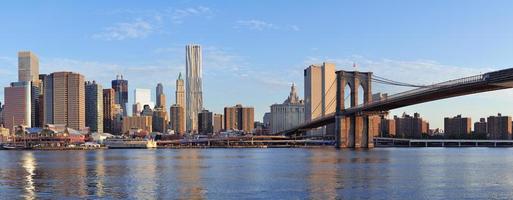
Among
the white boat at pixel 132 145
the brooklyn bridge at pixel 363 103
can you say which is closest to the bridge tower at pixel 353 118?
the brooklyn bridge at pixel 363 103

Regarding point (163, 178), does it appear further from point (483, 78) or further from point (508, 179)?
point (483, 78)

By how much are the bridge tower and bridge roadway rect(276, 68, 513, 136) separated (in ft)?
9.00

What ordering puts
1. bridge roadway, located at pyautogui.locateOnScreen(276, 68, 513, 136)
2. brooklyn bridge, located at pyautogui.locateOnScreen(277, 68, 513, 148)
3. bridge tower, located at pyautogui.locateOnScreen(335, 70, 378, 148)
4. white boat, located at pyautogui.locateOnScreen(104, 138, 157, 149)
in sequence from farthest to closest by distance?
white boat, located at pyautogui.locateOnScreen(104, 138, 157, 149)
bridge tower, located at pyautogui.locateOnScreen(335, 70, 378, 148)
brooklyn bridge, located at pyautogui.locateOnScreen(277, 68, 513, 148)
bridge roadway, located at pyautogui.locateOnScreen(276, 68, 513, 136)

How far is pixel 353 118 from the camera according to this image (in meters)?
114

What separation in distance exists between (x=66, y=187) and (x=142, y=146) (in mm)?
151561

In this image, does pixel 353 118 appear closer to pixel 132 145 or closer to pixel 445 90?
pixel 445 90

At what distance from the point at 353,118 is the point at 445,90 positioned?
3689cm

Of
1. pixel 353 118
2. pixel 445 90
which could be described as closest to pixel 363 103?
pixel 353 118

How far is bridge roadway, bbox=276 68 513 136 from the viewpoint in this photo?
64.4 m

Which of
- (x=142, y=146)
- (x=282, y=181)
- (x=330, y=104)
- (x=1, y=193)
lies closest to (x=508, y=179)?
(x=282, y=181)

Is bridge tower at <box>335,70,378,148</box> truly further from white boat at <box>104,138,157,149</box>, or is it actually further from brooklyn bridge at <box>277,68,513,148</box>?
white boat at <box>104,138,157,149</box>

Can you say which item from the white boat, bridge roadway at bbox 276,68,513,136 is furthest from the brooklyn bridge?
the white boat

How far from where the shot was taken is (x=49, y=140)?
194750mm

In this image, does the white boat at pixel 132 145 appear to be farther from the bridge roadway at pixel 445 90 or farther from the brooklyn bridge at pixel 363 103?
the bridge roadway at pixel 445 90
